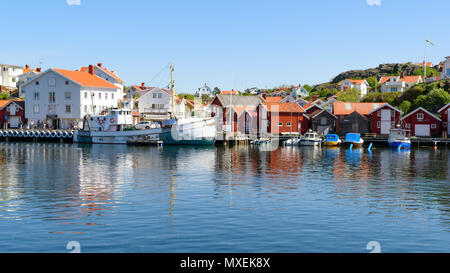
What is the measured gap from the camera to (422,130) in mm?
85062

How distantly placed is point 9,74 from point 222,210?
461 feet

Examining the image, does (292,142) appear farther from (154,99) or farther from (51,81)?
(51,81)

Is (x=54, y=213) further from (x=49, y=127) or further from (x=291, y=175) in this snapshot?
(x=49, y=127)

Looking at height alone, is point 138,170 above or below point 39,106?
below

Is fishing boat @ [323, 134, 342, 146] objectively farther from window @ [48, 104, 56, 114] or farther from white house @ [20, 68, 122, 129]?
window @ [48, 104, 56, 114]

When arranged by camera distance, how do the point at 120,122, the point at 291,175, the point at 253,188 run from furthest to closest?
the point at 120,122
the point at 291,175
the point at 253,188

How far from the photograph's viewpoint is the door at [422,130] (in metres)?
84.7

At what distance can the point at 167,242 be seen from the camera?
16.8m

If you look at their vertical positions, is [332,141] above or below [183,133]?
below

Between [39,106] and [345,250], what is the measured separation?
94.5 metres

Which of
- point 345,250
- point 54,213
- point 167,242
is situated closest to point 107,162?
point 54,213

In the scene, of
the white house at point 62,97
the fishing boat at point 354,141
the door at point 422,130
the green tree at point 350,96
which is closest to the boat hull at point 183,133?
the white house at point 62,97

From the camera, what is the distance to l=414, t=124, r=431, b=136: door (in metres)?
84.7

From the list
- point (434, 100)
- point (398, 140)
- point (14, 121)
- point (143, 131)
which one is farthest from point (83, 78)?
point (434, 100)
